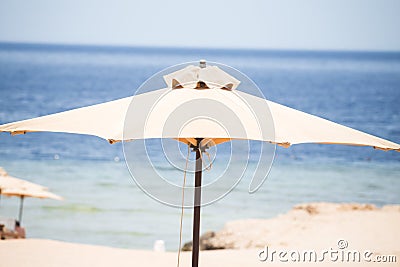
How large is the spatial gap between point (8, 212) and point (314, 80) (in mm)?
54076

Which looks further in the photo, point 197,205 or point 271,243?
point 271,243

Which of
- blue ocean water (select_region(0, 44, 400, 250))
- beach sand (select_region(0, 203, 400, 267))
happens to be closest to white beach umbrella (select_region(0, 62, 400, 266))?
beach sand (select_region(0, 203, 400, 267))

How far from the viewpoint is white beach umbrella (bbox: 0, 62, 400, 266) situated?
14.9ft

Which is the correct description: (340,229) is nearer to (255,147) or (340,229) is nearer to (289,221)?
(289,221)

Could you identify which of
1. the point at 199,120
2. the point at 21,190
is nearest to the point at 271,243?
the point at 21,190

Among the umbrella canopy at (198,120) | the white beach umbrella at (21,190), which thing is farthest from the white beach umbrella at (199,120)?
the white beach umbrella at (21,190)

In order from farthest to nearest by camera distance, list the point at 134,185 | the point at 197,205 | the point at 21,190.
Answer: the point at 134,185 < the point at 21,190 < the point at 197,205

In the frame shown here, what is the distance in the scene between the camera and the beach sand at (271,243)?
24.1ft

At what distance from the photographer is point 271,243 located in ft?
33.1

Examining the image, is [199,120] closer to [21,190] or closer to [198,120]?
[198,120]

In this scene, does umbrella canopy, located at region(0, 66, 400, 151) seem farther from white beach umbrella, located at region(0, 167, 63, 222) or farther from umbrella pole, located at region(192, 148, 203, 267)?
white beach umbrella, located at region(0, 167, 63, 222)

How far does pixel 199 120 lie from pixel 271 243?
5.74 metres

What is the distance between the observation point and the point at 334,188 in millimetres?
17469

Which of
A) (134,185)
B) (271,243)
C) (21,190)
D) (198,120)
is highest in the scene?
(198,120)
